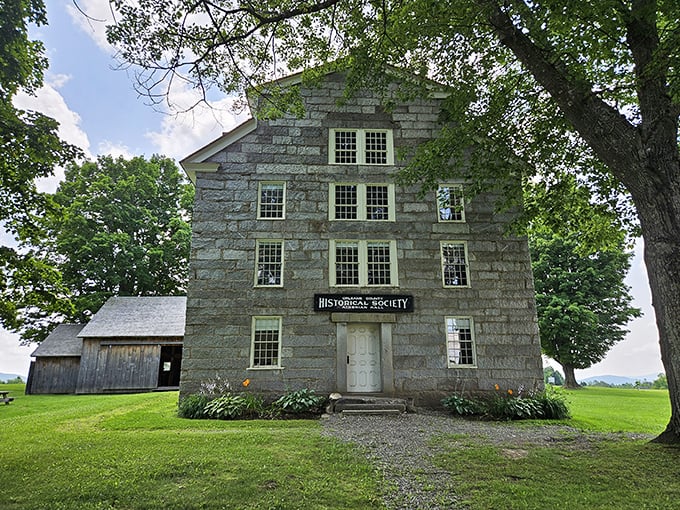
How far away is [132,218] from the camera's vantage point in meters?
27.4

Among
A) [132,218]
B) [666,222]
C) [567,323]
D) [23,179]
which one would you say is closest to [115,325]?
[132,218]

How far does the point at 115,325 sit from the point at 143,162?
14450mm

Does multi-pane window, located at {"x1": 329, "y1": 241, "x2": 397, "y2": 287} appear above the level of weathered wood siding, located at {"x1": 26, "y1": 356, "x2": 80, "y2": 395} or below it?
above

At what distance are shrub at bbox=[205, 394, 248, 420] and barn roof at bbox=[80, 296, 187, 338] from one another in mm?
9392

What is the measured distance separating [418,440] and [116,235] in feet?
77.3

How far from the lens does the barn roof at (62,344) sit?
64.1 feet

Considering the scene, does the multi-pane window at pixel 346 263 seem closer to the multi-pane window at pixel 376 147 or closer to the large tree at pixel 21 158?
the multi-pane window at pixel 376 147

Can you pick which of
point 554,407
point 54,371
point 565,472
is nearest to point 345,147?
point 554,407

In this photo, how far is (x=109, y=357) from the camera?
63.2ft

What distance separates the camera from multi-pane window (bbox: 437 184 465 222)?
13.0 m

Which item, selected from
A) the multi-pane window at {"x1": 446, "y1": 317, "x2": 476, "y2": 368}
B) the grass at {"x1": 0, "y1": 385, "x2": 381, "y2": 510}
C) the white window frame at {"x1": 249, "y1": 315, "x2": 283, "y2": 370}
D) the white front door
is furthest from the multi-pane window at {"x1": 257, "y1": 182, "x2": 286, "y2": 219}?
the grass at {"x1": 0, "y1": 385, "x2": 381, "y2": 510}

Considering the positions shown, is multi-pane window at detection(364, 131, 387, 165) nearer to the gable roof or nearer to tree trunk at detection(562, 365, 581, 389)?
the gable roof

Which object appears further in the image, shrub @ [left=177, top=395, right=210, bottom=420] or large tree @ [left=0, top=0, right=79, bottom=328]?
shrub @ [left=177, top=395, right=210, bottom=420]

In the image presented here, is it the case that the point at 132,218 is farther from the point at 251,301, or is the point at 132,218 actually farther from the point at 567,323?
the point at 567,323
